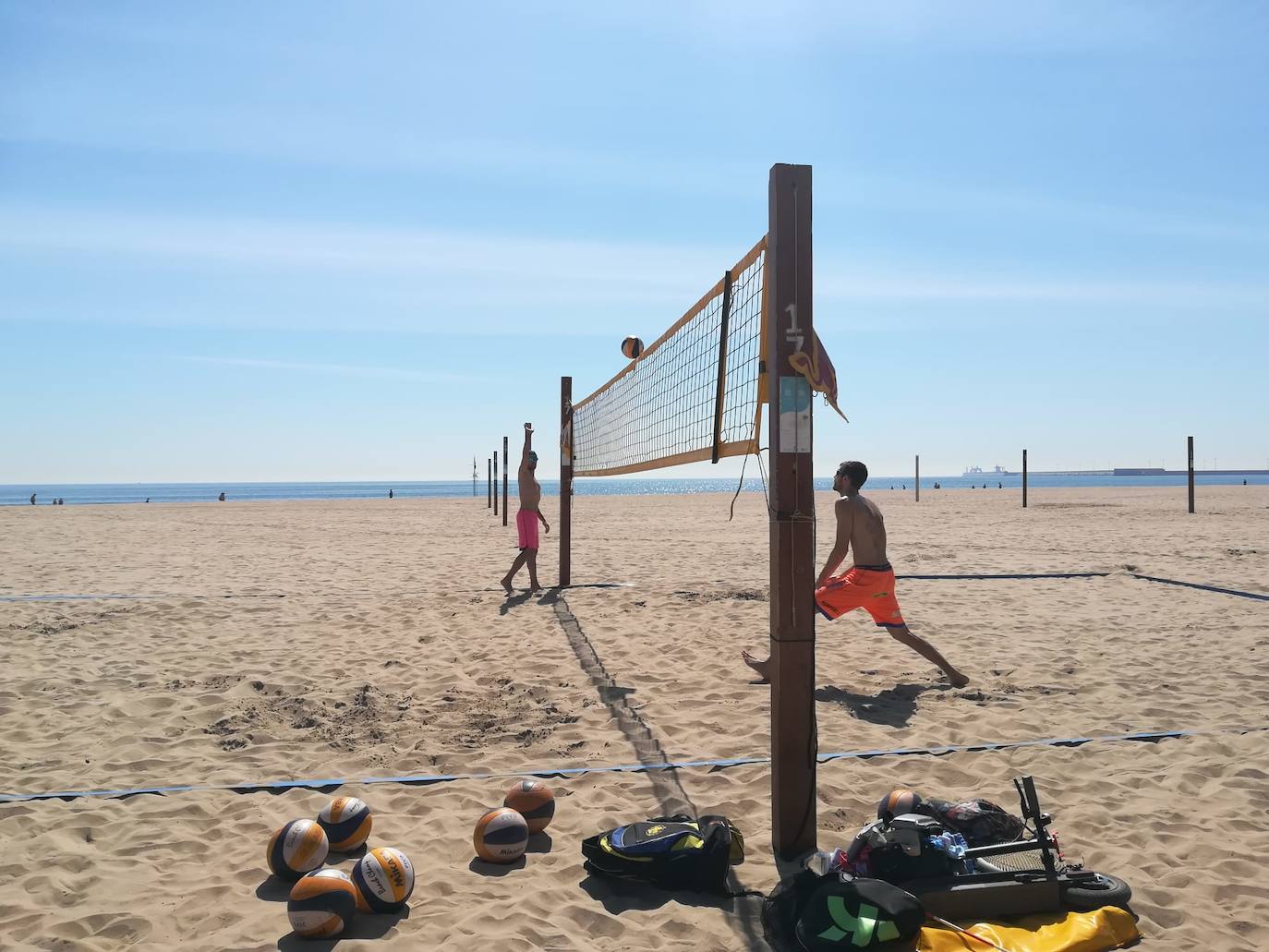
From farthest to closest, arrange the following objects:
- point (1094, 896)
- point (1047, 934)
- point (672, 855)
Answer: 1. point (672, 855)
2. point (1094, 896)
3. point (1047, 934)

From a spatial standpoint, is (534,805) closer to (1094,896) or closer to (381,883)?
(381,883)

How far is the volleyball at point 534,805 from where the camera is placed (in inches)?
126

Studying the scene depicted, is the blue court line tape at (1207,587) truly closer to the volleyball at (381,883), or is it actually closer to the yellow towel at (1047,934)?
the yellow towel at (1047,934)

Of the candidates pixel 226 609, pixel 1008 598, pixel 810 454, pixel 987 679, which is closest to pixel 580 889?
pixel 810 454

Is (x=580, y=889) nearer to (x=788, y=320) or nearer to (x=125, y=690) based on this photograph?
(x=788, y=320)

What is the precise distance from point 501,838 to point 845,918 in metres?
1.21

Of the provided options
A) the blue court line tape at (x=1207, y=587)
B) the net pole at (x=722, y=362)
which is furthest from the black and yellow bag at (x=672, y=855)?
the blue court line tape at (x=1207, y=587)

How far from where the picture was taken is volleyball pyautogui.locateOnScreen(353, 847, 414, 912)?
260 centimetres

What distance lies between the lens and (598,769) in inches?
151

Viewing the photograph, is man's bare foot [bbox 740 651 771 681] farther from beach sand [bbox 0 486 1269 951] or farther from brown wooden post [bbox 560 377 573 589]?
brown wooden post [bbox 560 377 573 589]

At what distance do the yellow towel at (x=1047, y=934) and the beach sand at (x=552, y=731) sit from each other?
111 millimetres

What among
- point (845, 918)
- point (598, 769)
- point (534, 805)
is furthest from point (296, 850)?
point (845, 918)

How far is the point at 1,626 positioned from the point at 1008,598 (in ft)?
28.8

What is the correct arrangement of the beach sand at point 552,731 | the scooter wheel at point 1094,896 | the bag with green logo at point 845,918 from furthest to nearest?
1. the beach sand at point 552,731
2. the scooter wheel at point 1094,896
3. the bag with green logo at point 845,918
